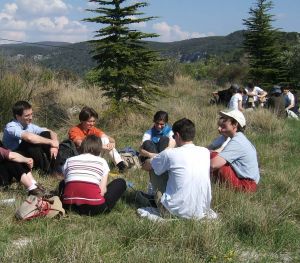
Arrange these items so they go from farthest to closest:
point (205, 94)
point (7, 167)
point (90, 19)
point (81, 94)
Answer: point (205, 94) → point (81, 94) → point (90, 19) → point (7, 167)

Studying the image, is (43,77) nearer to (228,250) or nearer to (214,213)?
(214,213)

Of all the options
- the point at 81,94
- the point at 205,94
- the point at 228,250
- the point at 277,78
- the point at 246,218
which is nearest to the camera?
the point at 228,250

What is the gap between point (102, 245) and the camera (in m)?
3.86

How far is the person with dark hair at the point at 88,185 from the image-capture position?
4820 millimetres

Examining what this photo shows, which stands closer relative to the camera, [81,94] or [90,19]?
[90,19]

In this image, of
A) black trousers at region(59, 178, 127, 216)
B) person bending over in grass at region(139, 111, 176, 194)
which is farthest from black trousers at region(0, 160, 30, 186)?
person bending over in grass at region(139, 111, 176, 194)

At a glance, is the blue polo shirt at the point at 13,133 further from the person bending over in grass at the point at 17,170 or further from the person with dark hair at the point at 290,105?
the person with dark hair at the point at 290,105

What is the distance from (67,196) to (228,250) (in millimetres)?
1856

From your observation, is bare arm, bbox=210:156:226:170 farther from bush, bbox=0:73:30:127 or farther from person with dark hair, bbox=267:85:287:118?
person with dark hair, bbox=267:85:287:118

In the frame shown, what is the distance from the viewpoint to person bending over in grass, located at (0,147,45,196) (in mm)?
5332

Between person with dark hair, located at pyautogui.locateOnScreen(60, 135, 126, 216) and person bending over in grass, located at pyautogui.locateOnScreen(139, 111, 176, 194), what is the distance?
1.97 m

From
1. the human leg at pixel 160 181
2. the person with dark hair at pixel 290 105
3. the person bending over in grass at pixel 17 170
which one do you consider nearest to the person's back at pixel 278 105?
the person with dark hair at pixel 290 105

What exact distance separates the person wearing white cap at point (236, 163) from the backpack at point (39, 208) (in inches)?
70.0

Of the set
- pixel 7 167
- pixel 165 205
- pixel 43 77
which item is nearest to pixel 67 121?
pixel 43 77
